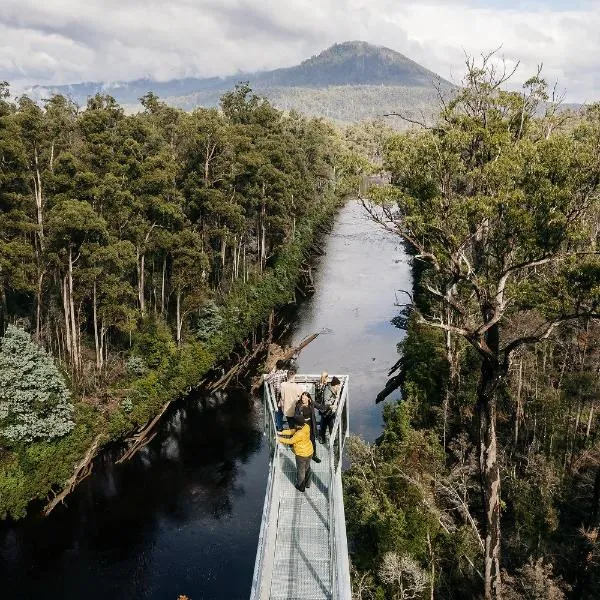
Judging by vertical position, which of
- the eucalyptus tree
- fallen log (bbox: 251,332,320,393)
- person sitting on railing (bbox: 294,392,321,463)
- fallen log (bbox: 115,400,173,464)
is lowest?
fallen log (bbox: 115,400,173,464)

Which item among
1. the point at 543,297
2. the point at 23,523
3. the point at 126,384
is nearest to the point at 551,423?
the point at 543,297

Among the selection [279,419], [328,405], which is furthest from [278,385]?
[328,405]

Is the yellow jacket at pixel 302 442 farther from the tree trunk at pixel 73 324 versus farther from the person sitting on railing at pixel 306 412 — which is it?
the tree trunk at pixel 73 324

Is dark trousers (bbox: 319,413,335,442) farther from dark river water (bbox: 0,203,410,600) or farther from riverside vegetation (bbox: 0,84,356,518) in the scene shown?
dark river water (bbox: 0,203,410,600)

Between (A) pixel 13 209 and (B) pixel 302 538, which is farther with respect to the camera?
(A) pixel 13 209

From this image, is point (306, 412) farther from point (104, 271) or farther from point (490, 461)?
point (104, 271)

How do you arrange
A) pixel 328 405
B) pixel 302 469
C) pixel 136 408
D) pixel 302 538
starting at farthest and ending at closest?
pixel 136 408, pixel 328 405, pixel 302 469, pixel 302 538

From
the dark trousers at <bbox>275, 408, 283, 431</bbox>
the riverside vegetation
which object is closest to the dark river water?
the riverside vegetation
